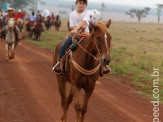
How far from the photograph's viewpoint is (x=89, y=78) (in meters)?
7.48

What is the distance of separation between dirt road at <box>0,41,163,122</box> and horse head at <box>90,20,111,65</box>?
95.5 inches

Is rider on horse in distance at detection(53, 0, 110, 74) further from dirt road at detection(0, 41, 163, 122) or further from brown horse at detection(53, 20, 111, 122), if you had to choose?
dirt road at detection(0, 41, 163, 122)

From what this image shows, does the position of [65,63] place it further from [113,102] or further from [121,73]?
[121,73]

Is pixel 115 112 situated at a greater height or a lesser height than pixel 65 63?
lesser

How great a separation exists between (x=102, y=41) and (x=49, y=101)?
4.23 metres

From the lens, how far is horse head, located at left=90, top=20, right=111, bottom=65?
6.58 metres

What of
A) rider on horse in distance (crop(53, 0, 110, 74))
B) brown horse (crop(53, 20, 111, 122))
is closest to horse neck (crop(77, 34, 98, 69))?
brown horse (crop(53, 20, 111, 122))

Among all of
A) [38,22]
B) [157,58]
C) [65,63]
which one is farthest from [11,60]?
[38,22]

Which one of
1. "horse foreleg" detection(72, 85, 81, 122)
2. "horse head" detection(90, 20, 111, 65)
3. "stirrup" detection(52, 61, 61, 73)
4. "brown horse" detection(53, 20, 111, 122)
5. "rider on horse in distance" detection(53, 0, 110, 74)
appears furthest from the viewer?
"stirrup" detection(52, 61, 61, 73)

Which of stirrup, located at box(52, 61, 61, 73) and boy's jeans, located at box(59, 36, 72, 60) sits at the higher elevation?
boy's jeans, located at box(59, 36, 72, 60)

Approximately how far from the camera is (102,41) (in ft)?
22.3

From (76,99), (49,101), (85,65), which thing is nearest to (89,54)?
(85,65)

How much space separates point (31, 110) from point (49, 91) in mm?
2483

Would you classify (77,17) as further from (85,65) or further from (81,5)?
(85,65)
